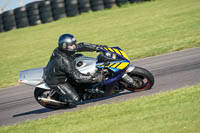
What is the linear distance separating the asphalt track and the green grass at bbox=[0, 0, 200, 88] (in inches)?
55.0

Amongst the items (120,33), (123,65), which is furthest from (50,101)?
(120,33)

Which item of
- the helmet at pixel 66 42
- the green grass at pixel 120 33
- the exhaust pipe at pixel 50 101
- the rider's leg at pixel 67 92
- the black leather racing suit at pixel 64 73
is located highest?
the helmet at pixel 66 42

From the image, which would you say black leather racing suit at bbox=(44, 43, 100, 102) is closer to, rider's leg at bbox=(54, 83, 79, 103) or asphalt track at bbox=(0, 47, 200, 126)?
rider's leg at bbox=(54, 83, 79, 103)

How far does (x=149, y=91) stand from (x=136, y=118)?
6.42ft

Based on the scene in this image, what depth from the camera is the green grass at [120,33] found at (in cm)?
1349

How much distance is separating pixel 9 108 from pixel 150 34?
375 inches

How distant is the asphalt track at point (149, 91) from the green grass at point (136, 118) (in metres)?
0.67

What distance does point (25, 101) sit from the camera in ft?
28.5

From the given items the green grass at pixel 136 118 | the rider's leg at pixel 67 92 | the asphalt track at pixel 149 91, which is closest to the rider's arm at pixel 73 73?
the rider's leg at pixel 67 92

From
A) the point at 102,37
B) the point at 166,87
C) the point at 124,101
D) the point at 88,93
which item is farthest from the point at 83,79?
the point at 102,37

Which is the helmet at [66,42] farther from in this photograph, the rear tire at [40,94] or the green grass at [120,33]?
the green grass at [120,33]

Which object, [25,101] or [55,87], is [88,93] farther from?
[25,101]

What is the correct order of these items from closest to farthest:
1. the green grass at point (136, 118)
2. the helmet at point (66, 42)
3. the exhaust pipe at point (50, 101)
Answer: the green grass at point (136, 118) < the helmet at point (66, 42) < the exhaust pipe at point (50, 101)

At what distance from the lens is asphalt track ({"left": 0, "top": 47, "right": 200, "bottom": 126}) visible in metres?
7.28
